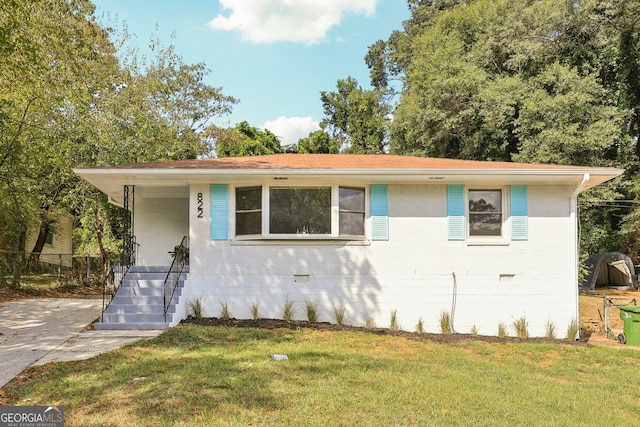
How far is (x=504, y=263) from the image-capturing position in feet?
31.6

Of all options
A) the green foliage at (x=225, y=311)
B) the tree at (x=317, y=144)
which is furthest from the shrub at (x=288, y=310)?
the tree at (x=317, y=144)

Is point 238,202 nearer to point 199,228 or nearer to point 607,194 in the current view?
point 199,228

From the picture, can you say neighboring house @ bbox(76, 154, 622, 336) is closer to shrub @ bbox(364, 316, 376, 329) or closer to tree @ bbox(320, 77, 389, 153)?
shrub @ bbox(364, 316, 376, 329)

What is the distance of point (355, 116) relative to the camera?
38.8 m

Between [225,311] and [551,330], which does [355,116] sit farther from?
[225,311]

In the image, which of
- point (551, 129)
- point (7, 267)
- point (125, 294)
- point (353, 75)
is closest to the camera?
point (125, 294)

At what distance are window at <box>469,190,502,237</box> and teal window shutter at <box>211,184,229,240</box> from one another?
205 inches

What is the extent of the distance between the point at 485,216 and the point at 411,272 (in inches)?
80.3

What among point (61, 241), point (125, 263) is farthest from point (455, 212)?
point (61, 241)

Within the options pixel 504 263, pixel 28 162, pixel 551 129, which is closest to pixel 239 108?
pixel 28 162

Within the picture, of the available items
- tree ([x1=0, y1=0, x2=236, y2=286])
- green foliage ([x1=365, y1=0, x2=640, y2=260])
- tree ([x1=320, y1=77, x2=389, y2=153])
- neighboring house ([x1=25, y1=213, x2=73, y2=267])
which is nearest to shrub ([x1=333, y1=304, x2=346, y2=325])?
tree ([x1=0, y1=0, x2=236, y2=286])

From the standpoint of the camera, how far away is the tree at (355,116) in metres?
36.4

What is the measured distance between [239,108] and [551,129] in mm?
17058

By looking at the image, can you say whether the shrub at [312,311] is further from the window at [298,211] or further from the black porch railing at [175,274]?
the black porch railing at [175,274]
